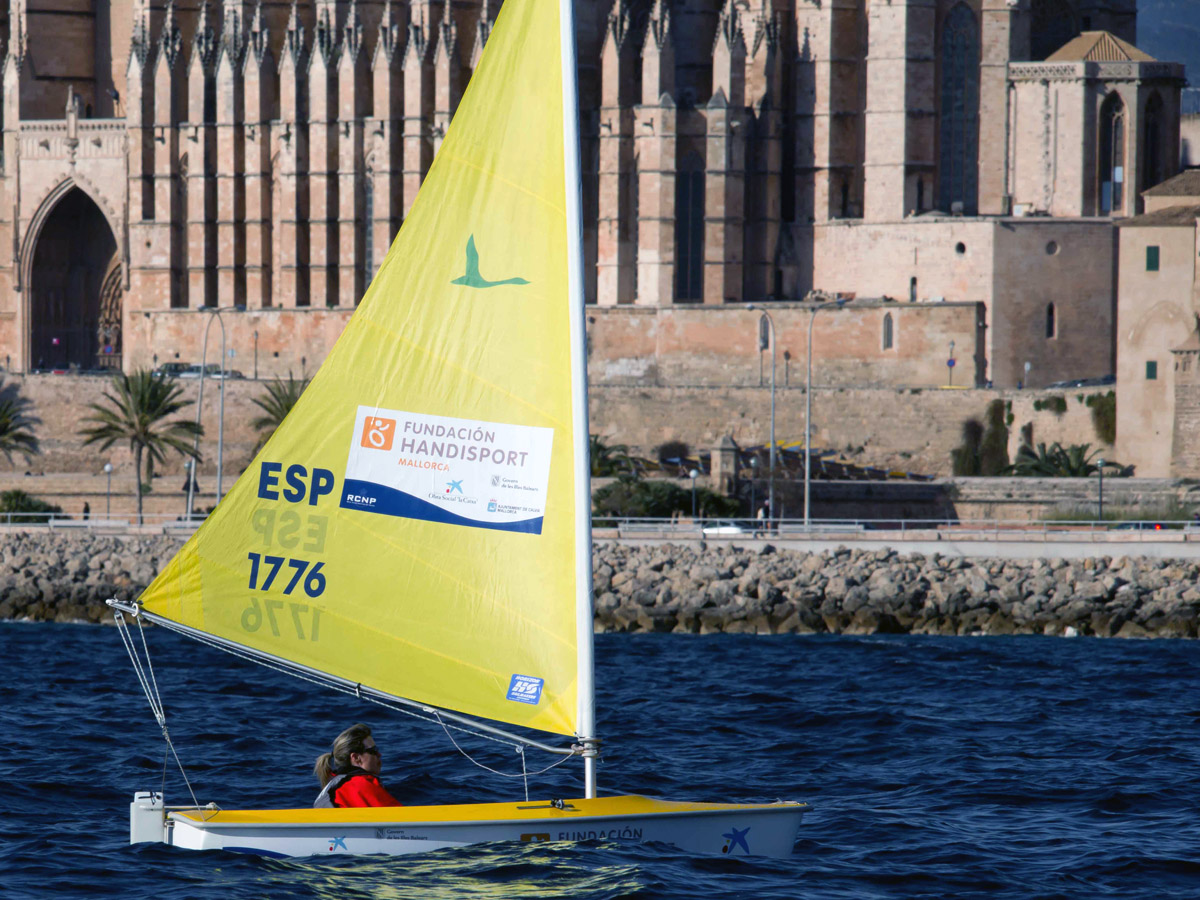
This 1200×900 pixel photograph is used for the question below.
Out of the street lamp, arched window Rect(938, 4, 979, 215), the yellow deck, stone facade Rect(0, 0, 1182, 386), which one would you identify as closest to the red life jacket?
the yellow deck

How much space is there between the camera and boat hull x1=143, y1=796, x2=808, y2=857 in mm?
16000

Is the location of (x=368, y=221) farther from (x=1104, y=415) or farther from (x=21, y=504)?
(x=1104, y=415)

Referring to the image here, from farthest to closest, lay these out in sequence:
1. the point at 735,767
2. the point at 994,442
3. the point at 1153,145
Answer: the point at 1153,145 → the point at 994,442 → the point at 735,767

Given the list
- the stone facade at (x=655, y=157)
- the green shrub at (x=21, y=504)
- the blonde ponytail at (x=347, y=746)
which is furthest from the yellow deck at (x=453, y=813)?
the stone facade at (x=655, y=157)

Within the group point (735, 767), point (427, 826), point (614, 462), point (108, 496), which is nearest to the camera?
point (427, 826)

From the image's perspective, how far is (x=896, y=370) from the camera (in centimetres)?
6194

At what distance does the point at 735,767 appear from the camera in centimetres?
2377

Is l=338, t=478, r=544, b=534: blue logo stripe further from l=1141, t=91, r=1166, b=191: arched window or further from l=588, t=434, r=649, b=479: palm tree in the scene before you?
l=1141, t=91, r=1166, b=191: arched window

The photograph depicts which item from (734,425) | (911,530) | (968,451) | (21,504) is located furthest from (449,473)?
(734,425)

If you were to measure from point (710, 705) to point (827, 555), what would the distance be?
14.0 metres

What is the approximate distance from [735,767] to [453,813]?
26.3ft

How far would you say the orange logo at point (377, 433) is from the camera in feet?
54.4

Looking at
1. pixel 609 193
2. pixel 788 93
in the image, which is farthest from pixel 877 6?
pixel 609 193

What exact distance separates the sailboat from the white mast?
2cm
